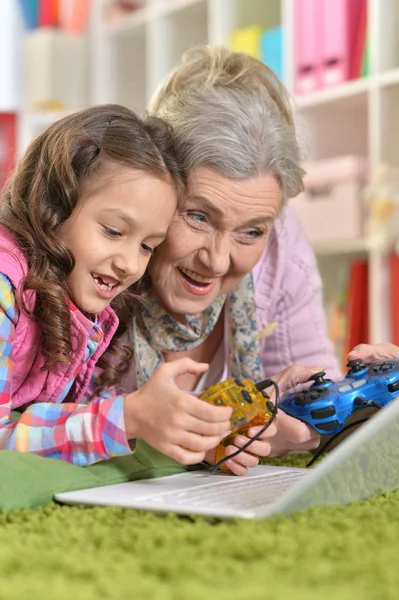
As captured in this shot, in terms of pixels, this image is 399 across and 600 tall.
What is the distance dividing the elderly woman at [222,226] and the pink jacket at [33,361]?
191 mm

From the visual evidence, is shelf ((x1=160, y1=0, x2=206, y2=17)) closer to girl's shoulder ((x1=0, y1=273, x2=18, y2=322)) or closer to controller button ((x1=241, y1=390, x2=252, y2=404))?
girl's shoulder ((x1=0, y1=273, x2=18, y2=322))

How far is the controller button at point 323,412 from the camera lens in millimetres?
1080

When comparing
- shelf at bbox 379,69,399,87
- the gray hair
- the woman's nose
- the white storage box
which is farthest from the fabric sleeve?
the white storage box

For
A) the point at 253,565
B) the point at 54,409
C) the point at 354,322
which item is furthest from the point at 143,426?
the point at 354,322

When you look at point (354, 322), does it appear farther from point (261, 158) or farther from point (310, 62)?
point (261, 158)

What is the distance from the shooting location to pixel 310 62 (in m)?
2.85

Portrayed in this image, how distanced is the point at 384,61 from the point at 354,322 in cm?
Answer: 81

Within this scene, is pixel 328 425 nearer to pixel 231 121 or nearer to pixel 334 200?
pixel 231 121

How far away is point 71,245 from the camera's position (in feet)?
3.83

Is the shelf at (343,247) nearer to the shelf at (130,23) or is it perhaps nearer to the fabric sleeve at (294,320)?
the fabric sleeve at (294,320)

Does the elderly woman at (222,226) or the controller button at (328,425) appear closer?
the controller button at (328,425)

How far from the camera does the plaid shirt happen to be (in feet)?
3.16

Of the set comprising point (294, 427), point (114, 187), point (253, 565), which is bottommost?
point (294, 427)

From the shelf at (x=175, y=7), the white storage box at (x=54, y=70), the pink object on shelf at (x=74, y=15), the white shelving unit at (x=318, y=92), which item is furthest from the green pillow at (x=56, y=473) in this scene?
the pink object on shelf at (x=74, y=15)
